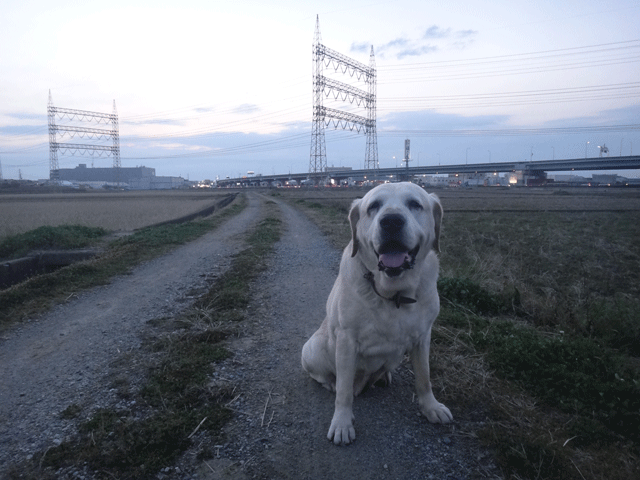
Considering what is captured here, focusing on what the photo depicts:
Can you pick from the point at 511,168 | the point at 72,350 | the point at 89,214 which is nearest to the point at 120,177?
the point at 511,168

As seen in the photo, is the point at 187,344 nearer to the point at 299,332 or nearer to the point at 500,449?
the point at 299,332

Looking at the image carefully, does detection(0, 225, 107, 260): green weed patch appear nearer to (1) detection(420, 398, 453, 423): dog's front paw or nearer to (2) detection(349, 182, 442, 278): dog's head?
(2) detection(349, 182, 442, 278): dog's head

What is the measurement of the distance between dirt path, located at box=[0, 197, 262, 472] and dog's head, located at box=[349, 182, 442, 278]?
2.42 metres

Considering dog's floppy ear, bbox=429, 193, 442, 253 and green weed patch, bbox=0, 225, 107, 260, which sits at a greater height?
dog's floppy ear, bbox=429, 193, 442, 253

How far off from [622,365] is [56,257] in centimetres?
1060

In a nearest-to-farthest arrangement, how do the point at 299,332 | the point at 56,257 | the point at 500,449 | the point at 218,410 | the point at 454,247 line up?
the point at 500,449 → the point at 218,410 → the point at 299,332 → the point at 56,257 → the point at 454,247

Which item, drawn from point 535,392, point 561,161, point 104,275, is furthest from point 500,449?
point 561,161

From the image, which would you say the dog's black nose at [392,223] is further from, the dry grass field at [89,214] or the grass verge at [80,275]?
the dry grass field at [89,214]

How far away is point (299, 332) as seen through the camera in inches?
191

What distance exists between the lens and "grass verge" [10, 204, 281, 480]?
2.51 m

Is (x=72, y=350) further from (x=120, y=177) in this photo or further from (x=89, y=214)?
(x=120, y=177)

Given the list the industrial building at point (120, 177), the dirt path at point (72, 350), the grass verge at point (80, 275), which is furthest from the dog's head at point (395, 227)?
the industrial building at point (120, 177)

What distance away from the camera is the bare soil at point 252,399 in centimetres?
254

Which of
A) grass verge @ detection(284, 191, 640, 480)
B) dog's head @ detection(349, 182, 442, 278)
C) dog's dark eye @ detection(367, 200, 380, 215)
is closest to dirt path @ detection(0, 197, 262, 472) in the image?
dog's head @ detection(349, 182, 442, 278)
